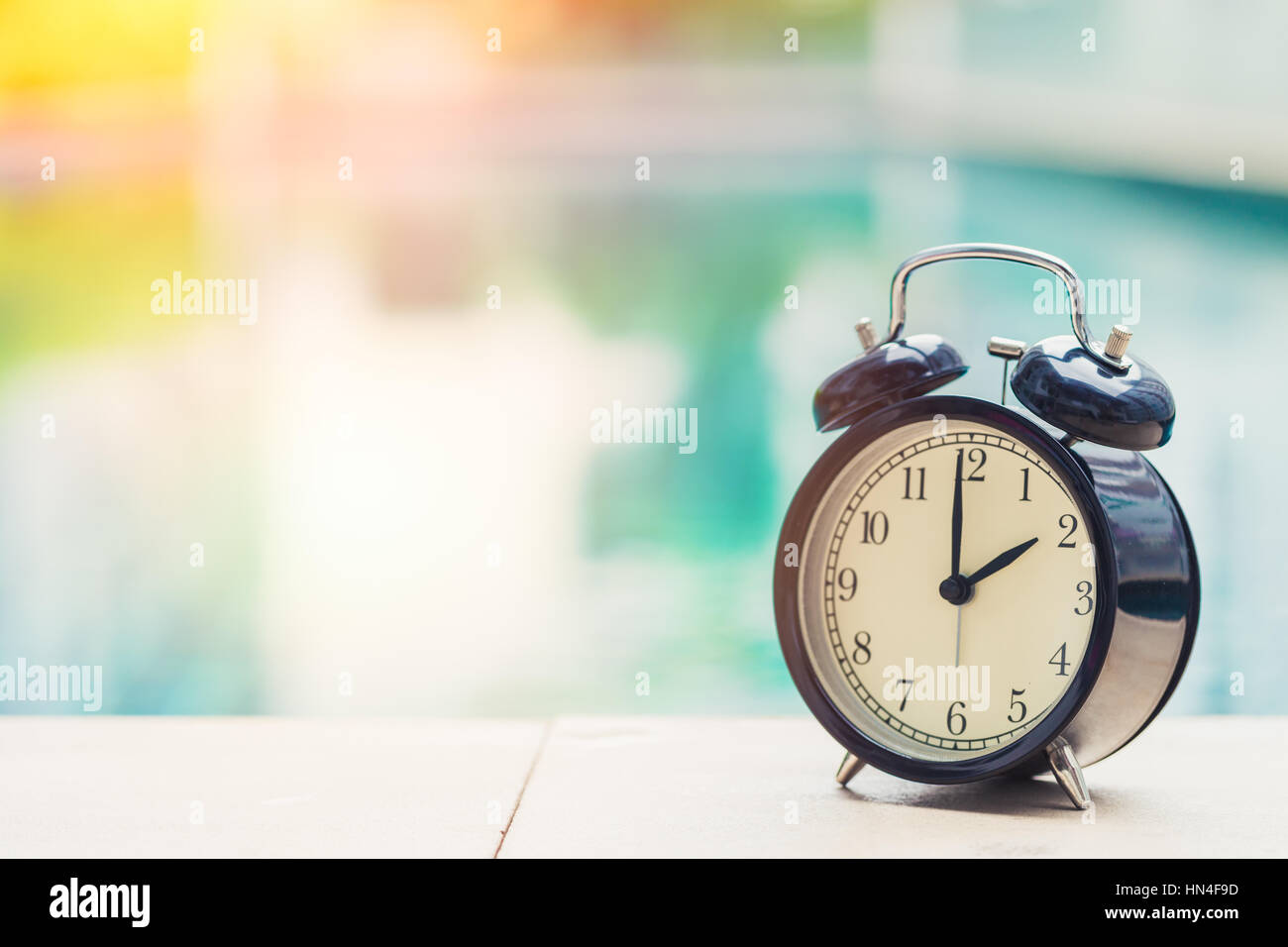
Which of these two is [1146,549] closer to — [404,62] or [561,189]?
[561,189]

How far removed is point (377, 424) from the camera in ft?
5.53

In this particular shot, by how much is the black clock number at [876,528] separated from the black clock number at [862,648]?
3.4 inches

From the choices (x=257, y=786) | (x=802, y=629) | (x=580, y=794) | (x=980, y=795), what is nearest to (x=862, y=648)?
(x=802, y=629)

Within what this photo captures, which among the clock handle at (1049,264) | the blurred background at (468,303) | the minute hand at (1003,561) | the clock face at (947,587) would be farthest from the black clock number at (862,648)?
the blurred background at (468,303)

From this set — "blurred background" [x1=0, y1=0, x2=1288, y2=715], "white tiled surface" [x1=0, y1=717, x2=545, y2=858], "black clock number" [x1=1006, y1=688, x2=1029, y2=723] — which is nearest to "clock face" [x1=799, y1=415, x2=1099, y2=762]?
"black clock number" [x1=1006, y1=688, x2=1029, y2=723]

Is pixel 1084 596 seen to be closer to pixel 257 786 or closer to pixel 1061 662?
pixel 1061 662

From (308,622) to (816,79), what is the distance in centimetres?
108

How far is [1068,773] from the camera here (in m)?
1.00

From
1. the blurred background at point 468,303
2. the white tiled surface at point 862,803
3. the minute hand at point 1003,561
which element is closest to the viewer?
the white tiled surface at point 862,803

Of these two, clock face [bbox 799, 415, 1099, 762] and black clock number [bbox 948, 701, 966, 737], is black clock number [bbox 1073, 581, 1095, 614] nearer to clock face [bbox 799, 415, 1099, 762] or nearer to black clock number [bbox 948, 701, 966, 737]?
clock face [bbox 799, 415, 1099, 762]

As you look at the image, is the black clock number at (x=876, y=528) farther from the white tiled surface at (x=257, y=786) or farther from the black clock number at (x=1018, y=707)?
the white tiled surface at (x=257, y=786)

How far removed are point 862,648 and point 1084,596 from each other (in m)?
0.20

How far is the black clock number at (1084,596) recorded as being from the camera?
987mm

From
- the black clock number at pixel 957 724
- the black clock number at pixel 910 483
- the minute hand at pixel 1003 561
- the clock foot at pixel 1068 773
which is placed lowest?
the clock foot at pixel 1068 773
